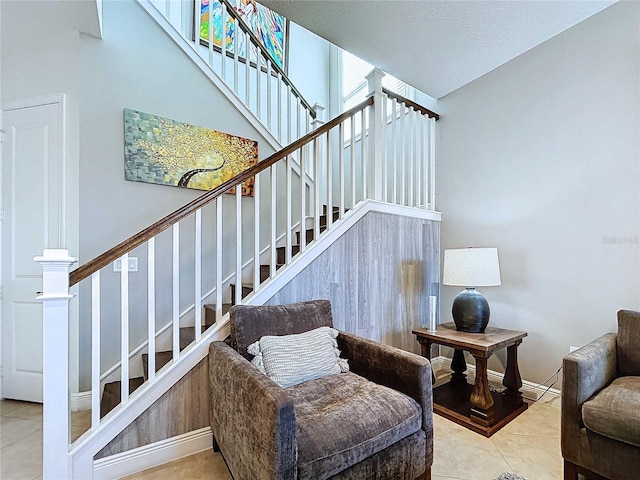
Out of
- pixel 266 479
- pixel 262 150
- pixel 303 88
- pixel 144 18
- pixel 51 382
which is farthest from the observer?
pixel 303 88

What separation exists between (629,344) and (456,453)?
1.12 meters

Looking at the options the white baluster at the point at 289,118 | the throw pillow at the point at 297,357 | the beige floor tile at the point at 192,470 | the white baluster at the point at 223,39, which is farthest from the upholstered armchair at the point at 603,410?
the white baluster at the point at 223,39

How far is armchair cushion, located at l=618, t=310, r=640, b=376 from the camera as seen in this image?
1.77 meters

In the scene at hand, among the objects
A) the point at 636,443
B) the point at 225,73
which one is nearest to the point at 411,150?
the point at 225,73

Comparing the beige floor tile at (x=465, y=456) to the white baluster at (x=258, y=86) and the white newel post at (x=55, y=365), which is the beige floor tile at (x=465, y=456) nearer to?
the white newel post at (x=55, y=365)

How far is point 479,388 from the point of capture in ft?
7.01

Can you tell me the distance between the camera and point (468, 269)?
2369 millimetres

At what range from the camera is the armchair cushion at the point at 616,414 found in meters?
1.34

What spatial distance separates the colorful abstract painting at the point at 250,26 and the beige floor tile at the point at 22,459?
3.44 m

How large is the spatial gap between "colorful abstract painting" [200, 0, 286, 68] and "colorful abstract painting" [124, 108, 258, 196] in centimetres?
108

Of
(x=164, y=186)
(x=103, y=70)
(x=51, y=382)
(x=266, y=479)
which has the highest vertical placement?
(x=103, y=70)

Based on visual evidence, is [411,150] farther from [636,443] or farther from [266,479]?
[266,479]

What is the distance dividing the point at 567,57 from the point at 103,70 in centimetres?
342

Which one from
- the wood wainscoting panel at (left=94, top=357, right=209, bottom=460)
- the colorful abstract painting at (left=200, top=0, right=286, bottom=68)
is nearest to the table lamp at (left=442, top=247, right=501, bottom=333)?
the wood wainscoting panel at (left=94, top=357, right=209, bottom=460)
